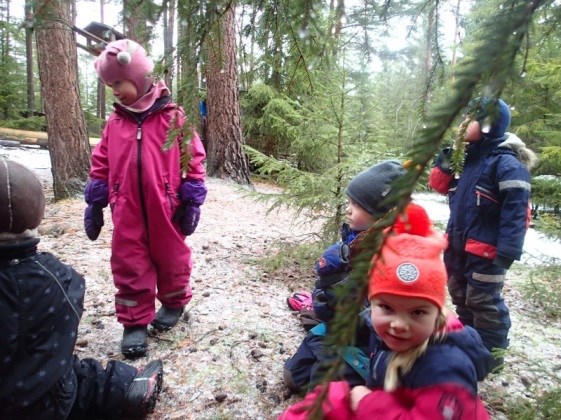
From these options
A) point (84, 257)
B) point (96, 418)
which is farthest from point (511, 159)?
point (84, 257)

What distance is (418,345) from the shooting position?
1332mm

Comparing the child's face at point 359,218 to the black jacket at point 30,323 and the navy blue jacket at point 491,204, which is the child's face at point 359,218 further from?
the black jacket at point 30,323

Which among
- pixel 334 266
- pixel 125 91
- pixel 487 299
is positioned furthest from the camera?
pixel 487 299

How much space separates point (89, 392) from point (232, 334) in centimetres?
109

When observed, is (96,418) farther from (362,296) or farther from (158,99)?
(362,296)

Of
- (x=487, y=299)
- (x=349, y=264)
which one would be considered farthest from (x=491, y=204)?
(x=349, y=264)

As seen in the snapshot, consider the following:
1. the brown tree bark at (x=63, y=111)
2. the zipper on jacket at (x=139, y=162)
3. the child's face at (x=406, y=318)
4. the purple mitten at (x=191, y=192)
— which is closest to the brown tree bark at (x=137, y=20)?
the child's face at (x=406, y=318)

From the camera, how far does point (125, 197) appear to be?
2480 mm

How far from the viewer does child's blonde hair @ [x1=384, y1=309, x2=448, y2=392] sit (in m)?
1.32

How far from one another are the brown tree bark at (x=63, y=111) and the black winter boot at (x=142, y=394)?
5.16 m

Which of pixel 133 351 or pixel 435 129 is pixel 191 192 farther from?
pixel 435 129

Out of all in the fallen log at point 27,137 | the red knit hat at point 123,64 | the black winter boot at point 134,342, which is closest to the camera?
the red knit hat at point 123,64

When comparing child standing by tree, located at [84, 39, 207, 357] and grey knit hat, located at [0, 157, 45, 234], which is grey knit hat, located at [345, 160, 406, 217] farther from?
grey knit hat, located at [0, 157, 45, 234]

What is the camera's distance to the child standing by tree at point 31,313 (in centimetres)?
157
